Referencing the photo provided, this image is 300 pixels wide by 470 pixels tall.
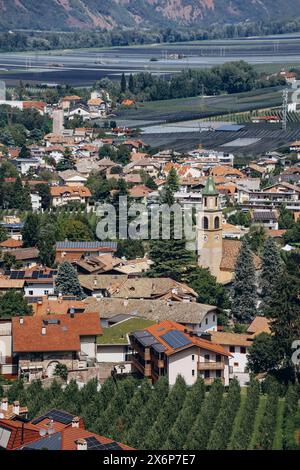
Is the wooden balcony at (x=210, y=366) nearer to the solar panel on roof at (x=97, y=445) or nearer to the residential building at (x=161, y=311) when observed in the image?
the residential building at (x=161, y=311)

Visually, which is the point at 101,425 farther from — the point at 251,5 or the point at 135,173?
the point at 251,5

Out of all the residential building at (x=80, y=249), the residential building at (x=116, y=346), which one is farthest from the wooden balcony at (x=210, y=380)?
the residential building at (x=80, y=249)

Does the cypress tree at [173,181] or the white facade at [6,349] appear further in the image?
the cypress tree at [173,181]

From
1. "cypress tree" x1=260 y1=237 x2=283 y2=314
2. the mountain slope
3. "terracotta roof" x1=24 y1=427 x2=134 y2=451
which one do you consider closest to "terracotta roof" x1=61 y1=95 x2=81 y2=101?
"cypress tree" x1=260 y1=237 x2=283 y2=314

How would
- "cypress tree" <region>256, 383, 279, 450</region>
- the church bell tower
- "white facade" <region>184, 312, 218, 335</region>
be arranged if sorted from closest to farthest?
"cypress tree" <region>256, 383, 279, 450</region> < "white facade" <region>184, 312, 218, 335</region> < the church bell tower

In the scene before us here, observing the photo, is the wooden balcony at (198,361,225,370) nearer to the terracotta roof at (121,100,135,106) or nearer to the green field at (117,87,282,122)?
the green field at (117,87,282,122)
